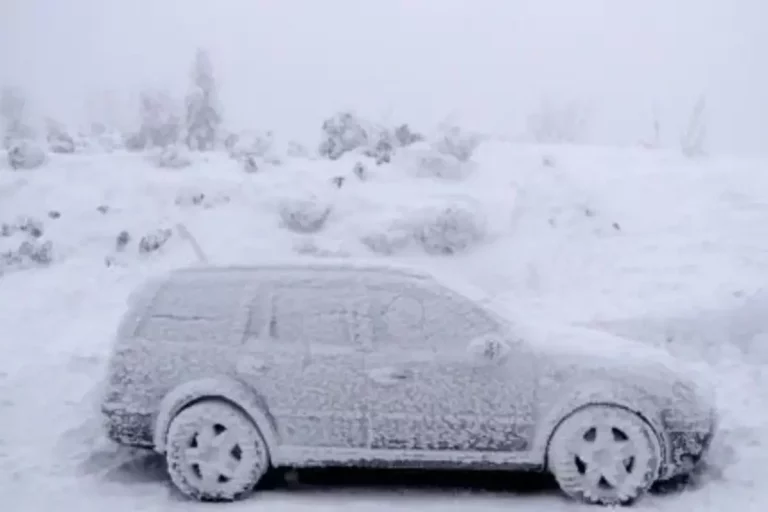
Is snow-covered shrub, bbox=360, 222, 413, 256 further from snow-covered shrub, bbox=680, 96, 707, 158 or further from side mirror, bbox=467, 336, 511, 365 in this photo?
snow-covered shrub, bbox=680, 96, 707, 158

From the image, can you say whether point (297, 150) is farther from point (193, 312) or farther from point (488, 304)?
point (488, 304)

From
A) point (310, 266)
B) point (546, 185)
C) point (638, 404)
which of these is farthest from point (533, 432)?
point (546, 185)

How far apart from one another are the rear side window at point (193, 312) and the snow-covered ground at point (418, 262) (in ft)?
0.91

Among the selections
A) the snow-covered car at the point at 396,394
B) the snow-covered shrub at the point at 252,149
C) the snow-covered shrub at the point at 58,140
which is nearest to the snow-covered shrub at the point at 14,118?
the snow-covered shrub at the point at 58,140

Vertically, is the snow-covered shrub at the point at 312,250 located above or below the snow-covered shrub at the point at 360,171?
below

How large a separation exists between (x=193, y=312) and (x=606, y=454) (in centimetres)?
264

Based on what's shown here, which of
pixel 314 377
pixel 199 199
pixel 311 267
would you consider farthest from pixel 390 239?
pixel 314 377

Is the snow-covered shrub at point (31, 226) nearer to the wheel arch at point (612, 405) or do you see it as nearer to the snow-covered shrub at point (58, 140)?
the snow-covered shrub at point (58, 140)

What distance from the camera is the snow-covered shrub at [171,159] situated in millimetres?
11805

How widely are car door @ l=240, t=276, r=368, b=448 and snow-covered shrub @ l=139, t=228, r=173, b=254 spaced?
4.60 meters

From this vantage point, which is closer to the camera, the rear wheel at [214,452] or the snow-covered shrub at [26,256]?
the rear wheel at [214,452]

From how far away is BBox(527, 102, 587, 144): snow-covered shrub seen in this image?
17141 mm

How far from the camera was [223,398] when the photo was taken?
4711 millimetres

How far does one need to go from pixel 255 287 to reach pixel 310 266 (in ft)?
1.23
